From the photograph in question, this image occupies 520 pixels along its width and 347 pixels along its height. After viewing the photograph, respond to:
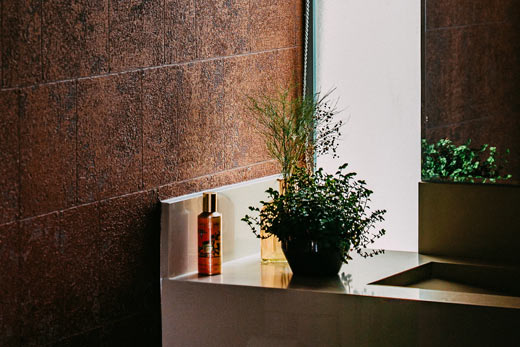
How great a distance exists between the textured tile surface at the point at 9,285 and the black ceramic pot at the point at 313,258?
69 cm

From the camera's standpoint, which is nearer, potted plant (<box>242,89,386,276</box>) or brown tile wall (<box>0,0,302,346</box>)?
brown tile wall (<box>0,0,302,346</box>)

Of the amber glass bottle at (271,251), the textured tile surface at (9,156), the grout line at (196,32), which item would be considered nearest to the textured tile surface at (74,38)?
the textured tile surface at (9,156)

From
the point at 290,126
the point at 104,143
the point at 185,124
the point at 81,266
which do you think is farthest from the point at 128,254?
the point at 290,126

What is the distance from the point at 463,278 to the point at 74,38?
3.96ft

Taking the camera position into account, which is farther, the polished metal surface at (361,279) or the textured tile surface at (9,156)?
the polished metal surface at (361,279)

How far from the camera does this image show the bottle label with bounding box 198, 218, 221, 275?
2066 millimetres

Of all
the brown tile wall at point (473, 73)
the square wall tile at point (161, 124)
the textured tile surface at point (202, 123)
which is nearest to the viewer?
the square wall tile at point (161, 124)

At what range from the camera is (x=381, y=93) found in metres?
2.50

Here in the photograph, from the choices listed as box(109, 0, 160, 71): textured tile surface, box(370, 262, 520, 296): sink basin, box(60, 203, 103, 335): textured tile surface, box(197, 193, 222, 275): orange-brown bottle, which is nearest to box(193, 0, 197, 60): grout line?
box(109, 0, 160, 71): textured tile surface

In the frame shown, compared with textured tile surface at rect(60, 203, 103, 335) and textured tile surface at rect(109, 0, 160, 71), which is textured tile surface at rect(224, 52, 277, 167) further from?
textured tile surface at rect(60, 203, 103, 335)

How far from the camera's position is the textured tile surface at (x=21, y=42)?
1608 millimetres

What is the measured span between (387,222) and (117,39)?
1035 millimetres

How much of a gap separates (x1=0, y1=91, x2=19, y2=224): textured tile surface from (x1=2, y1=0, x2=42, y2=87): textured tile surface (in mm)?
39

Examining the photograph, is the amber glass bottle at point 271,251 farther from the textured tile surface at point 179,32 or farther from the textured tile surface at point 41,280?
the textured tile surface at point 41,280
